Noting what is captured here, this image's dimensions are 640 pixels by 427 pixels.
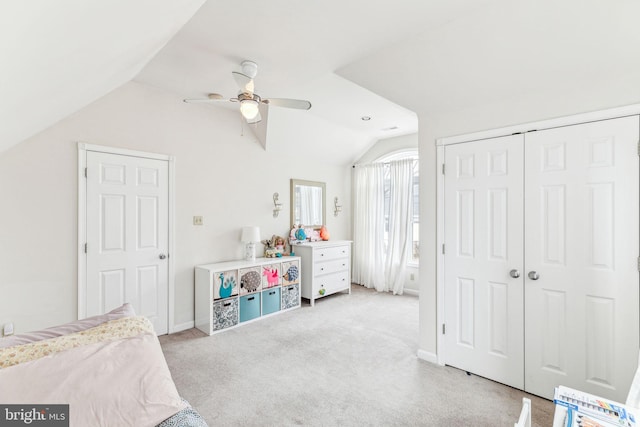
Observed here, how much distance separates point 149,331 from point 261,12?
1975mm

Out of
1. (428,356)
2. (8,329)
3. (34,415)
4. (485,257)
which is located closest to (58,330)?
(34,415)

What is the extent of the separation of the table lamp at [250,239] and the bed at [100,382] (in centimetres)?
269

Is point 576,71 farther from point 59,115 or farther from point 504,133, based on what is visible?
point 59,115

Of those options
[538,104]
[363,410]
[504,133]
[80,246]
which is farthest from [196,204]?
[538,104]

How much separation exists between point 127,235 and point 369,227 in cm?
386

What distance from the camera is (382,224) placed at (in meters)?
5.47

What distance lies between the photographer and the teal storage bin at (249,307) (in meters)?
3.71

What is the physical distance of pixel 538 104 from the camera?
7.22ft

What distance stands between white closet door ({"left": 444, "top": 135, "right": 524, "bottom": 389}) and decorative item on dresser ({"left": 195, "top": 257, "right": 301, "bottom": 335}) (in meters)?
2.27

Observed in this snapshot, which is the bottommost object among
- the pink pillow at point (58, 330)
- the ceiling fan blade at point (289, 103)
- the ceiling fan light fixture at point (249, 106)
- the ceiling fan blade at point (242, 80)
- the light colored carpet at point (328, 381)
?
the light colored carpet at point (328, 381)

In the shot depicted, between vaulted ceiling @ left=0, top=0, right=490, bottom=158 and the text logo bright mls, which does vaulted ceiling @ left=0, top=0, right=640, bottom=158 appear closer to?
vaulted ceiling @ left=0, top=0, right=490, bottom=158

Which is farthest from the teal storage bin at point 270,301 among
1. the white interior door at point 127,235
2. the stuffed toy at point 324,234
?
the stuffed toy at point 324,234

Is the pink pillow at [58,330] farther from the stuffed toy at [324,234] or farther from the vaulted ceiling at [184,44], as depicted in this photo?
the stuffed toy at [324,234]

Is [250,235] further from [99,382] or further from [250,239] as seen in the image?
[99,382]
